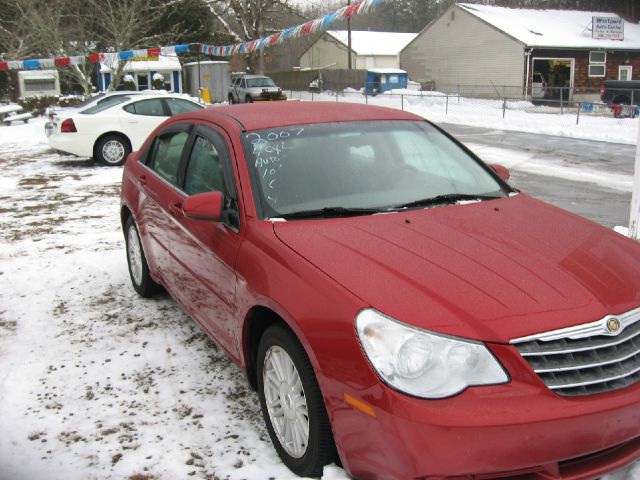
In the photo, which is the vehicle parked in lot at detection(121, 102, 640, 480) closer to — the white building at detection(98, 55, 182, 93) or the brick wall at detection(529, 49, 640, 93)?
the white building at detection(98, 55, 182, 93)

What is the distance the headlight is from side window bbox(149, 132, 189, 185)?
2405 millimetres

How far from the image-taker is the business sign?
3862cm

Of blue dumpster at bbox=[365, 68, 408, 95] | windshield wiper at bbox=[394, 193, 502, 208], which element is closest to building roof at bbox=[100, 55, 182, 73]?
blue dumpster at bbox=[365, 68, 408, 95]

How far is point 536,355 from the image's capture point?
222 cm

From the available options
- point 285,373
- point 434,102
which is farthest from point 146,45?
point 285,373

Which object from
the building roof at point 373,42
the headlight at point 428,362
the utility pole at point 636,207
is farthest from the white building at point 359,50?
the headlight at point 428,362

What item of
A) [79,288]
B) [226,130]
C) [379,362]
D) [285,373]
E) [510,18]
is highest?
[510,18]

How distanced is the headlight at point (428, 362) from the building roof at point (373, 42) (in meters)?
54.9

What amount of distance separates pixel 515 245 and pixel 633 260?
22.2 inches

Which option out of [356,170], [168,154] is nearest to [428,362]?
[356,170]

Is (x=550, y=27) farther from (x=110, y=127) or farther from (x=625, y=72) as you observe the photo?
(x=110, y=127)

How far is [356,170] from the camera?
353 centimetres

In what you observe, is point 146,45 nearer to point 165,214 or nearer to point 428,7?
point 165,214

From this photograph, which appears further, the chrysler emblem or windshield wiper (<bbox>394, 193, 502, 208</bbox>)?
windshield wiper (<bbox>394, 193, 502, 208</bbox>)
